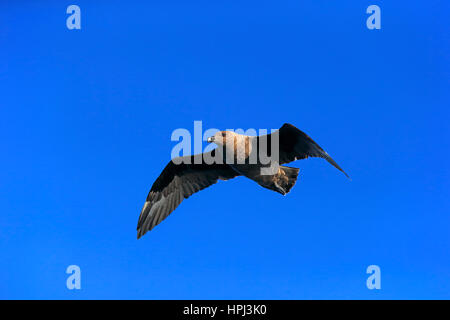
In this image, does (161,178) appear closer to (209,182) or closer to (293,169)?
(209,182)

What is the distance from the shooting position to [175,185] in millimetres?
7613

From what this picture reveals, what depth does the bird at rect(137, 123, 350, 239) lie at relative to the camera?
6094 mm

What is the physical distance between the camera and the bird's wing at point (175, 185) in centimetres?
741

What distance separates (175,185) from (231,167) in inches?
55.6

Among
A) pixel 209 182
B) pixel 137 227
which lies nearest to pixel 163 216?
pixel 137 227

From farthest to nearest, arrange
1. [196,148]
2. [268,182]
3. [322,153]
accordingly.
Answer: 1. [196,148]
2. [268,182]
3. [322,153]

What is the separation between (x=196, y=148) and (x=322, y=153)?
255cm

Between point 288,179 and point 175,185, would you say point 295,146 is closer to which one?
point 288,179

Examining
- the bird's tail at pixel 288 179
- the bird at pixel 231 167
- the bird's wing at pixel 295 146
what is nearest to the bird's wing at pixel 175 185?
the bird at pixel 231 167

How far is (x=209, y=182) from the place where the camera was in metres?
7.48

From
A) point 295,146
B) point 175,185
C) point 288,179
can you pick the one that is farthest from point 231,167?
point 175,185

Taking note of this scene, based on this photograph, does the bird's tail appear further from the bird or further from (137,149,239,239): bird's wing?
(137,149,239,239): bird's wing

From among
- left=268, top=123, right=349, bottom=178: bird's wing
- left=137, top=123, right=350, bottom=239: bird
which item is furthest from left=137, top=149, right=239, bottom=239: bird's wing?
left=268, top=123, right=349, bottom=178: bird's wing

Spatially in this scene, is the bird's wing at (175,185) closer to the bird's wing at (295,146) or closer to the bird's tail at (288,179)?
the bird's tail at (288,179)
